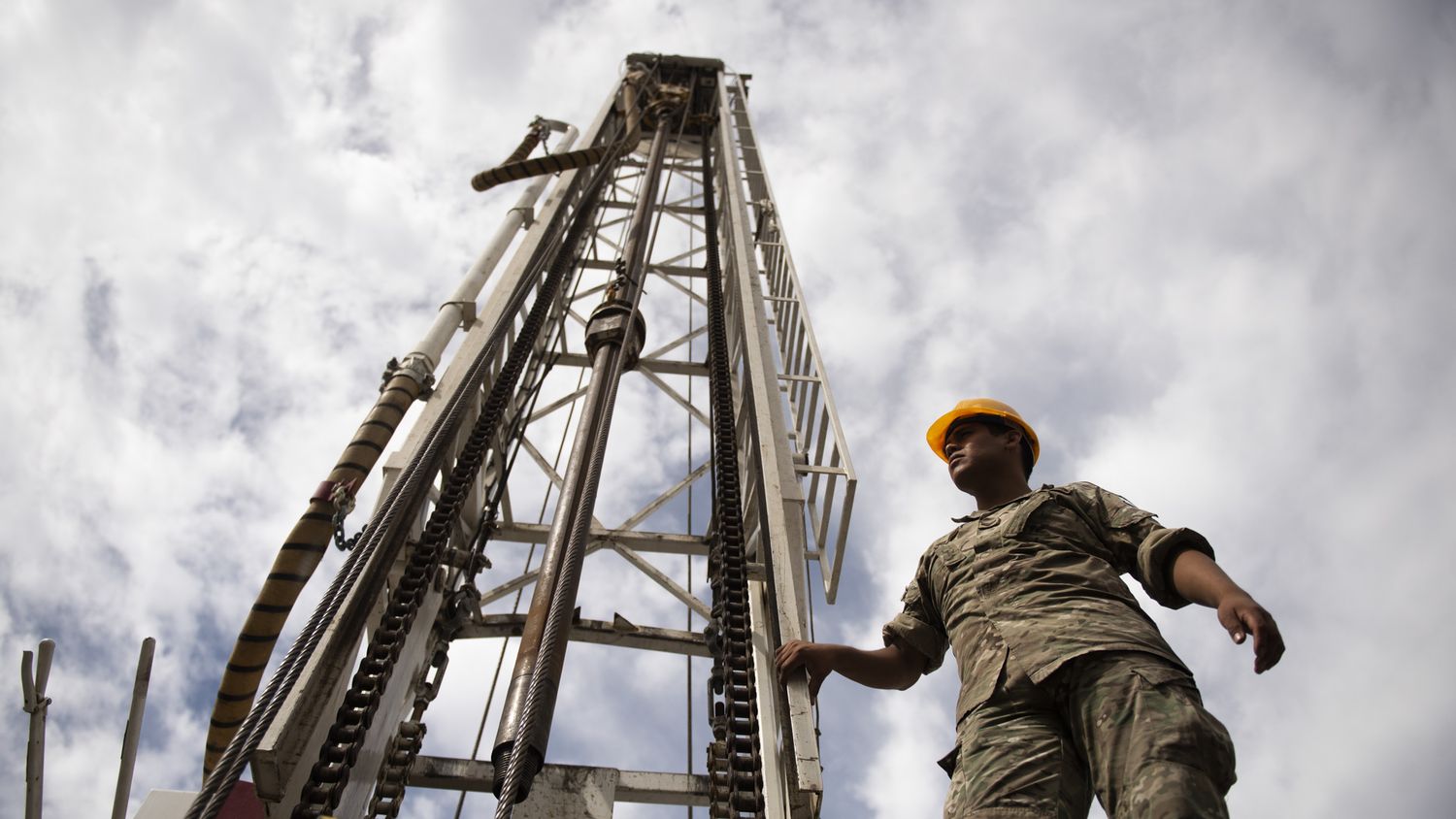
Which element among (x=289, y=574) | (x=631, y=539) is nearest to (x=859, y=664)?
(x=289, y=574)

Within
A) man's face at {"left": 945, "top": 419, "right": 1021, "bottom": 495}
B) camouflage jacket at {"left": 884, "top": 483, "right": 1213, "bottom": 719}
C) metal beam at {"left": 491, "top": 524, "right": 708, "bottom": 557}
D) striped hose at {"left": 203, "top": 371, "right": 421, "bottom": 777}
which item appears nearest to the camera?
camouflage jacket at {"left": 884, "top": 483, "right": 1213, "bottom": 719}

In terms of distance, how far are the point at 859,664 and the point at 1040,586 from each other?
0.48 meters

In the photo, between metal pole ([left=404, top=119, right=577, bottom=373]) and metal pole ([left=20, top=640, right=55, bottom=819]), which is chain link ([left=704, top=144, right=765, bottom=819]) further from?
metal pole ([left=20, top=640, right=55, bottom=819])

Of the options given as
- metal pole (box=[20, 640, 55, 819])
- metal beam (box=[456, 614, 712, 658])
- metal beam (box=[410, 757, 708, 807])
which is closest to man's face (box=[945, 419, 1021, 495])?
metal beam (box=[410, 757, 708, 807])

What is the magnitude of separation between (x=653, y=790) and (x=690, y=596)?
1.15 metres

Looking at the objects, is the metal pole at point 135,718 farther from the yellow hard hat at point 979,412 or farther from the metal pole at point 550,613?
the yellow hard hat at point 979,412

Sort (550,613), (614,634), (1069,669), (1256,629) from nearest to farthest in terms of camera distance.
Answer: (1256,629) < (1069,669) < (550,613) < (614,634)

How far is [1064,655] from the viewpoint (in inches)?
58.9

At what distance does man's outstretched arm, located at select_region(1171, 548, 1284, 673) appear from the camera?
1363mm

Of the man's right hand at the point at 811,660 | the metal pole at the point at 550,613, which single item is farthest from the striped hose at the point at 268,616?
the man's right hand at the point at 811,660

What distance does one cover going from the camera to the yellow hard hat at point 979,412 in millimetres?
2268

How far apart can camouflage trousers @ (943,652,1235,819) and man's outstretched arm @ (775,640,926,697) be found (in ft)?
1.14

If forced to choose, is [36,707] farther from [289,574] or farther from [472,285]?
[472,285]

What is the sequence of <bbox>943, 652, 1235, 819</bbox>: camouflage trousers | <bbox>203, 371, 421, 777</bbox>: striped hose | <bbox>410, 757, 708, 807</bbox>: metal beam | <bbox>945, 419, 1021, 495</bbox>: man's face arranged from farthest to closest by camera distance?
<bbox>410, 757, 708, 807</bbox>: metal beam → <bbox>203, 371, 421, 777</bbox>: striped hose → <bbox>945, 419, 1021, 495</bbox>: man's face → <bbox>943, 652, 1235, 819</bbox>: camouflage trousers
